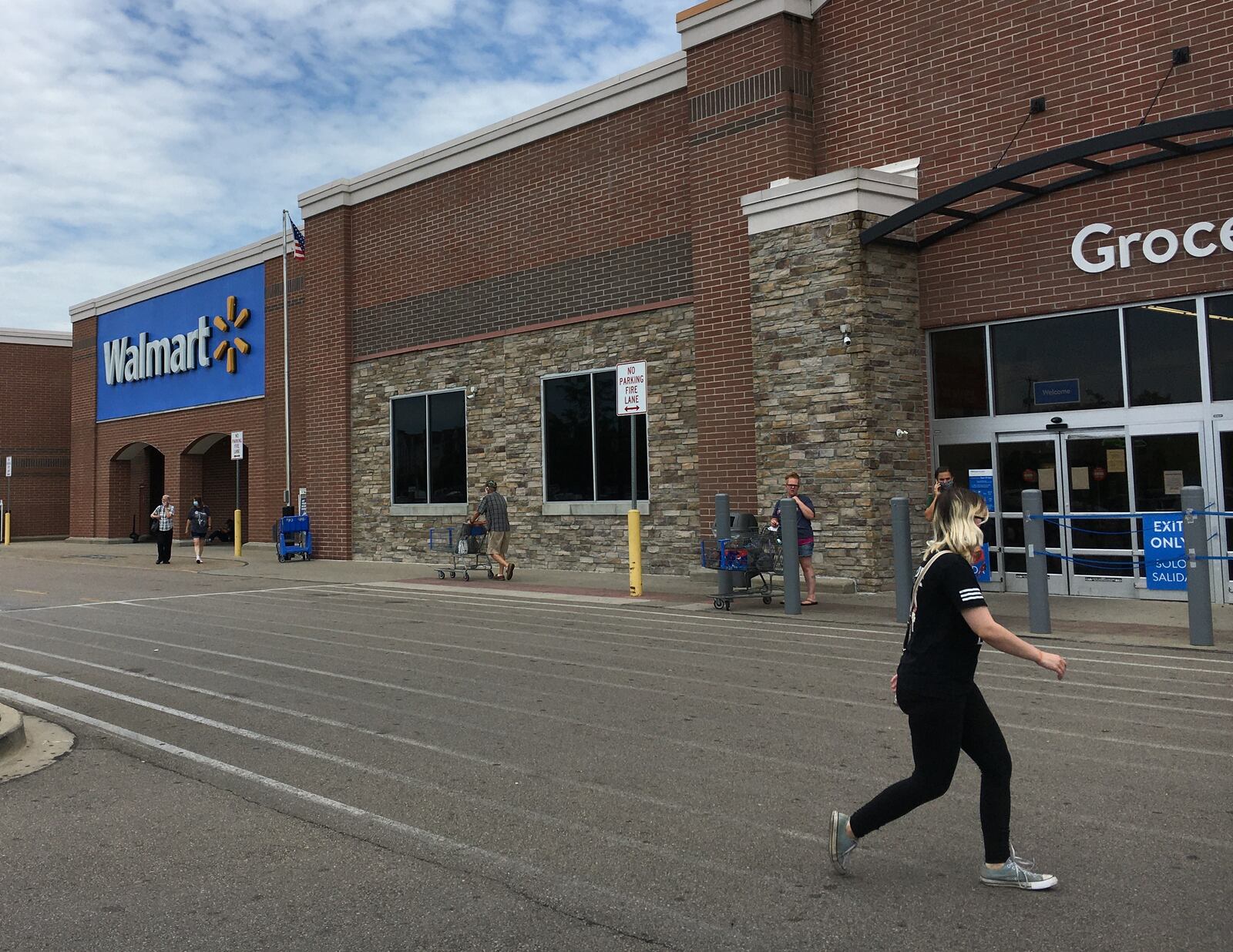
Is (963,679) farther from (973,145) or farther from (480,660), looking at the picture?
(973,145)

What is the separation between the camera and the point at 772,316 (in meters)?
16.2

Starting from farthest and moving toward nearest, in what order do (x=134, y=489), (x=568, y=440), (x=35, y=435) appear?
1. (x=35, y=435)
2. (x=134, y=489)
3. (x=568, y=440)

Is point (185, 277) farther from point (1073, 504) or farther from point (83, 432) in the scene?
point (1073, 504)

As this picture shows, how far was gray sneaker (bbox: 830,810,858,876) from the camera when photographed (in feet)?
14.7

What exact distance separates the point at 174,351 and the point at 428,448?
1301 centimetres

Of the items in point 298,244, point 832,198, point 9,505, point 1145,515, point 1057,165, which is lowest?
point 1145,515

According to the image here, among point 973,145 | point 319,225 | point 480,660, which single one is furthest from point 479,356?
point 480,660

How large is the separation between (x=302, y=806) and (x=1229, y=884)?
166 inches

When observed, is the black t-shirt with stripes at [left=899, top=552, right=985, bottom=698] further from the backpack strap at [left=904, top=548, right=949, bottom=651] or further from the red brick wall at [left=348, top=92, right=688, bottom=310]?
the red brick wall at [left=348, top=92, right=688, bottom=310]

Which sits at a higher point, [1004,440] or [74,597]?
[1004,440]

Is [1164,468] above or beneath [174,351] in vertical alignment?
beneath

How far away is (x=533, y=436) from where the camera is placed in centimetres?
2130

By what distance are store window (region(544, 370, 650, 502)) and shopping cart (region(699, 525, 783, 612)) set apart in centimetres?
462

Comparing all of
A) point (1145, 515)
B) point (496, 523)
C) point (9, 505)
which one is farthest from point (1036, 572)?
point (9, 505)
